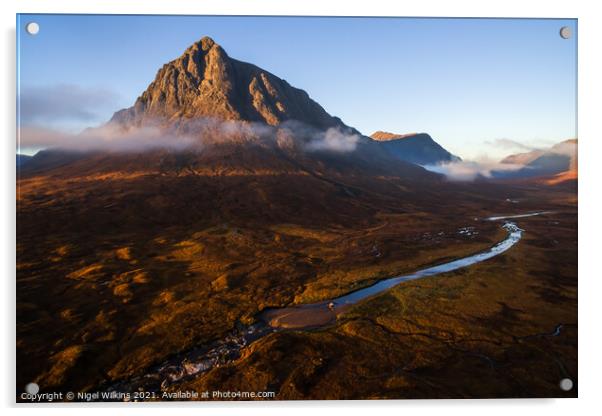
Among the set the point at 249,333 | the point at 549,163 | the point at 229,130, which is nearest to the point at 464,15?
the point at 249,333

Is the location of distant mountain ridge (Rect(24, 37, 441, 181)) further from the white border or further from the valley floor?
the white border

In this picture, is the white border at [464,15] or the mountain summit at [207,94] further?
the mountain summit at [207,94]

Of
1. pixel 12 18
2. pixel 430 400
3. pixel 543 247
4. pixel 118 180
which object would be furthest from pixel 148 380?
pixel 118 180

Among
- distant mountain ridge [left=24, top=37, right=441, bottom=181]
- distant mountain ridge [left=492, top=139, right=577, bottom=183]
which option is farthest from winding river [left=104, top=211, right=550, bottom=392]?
distant mountain ridge [left=24, top=37, right=441, bottom=181]

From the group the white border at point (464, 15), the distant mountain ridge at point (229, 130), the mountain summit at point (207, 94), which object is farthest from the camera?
the mountain summit at point (207, 94)

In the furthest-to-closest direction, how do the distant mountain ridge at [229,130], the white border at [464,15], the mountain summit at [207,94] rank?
the mountain summit at [207,94], the distant mountain ridge at [229,130], the white border at [464,15]

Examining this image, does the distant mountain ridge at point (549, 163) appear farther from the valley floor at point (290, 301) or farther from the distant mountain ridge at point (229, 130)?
the distant mountain ridge at point (229, 130)

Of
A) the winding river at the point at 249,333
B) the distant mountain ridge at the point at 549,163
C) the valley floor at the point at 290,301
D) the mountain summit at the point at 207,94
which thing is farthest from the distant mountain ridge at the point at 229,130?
the winding river at the point at 249,333
